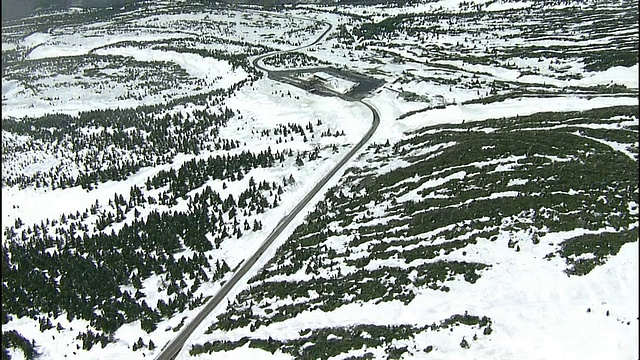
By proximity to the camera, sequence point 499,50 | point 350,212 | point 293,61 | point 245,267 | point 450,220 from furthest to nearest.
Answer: point 293,61 < point 499,50 < point 350,212 < point 245,267 < point 450,220

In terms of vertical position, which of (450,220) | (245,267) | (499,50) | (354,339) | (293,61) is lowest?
(245,267)

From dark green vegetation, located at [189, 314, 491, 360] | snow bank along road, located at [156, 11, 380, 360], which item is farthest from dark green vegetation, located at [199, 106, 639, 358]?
snow bank along road, located at [156, 11, 380, 360]

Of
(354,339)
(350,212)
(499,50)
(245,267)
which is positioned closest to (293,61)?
(499,50)

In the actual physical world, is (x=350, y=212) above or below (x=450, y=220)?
below

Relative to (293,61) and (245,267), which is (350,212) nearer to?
(245,267)

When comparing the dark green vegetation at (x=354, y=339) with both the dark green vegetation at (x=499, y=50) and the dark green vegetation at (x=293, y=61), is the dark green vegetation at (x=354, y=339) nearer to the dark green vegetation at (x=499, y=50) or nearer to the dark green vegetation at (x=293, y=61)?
the dark green vegetation at (x=499, y=50)

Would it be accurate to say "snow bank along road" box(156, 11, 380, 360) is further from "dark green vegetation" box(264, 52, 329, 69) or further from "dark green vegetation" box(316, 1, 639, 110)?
"dark green vegetation" box(264, 52, 329, 69)

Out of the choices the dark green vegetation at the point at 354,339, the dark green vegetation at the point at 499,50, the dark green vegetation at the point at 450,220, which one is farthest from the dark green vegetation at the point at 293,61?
the dark green vegetation at the point at 354,339
